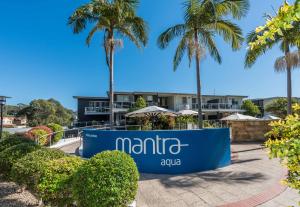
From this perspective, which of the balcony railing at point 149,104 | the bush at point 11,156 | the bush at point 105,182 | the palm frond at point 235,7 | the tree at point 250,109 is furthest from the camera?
the tree at point 250,109

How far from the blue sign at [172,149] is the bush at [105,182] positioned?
3876 mm

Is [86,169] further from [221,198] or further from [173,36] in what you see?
[173,36]

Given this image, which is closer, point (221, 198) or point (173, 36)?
point (221, 198)

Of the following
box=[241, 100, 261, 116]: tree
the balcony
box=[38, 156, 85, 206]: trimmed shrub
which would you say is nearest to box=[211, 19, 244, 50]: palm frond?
box=[38, 156, 85, 206]: trimmed shrub

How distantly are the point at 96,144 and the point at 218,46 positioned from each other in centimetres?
960

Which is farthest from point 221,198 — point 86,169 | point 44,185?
point 44,185

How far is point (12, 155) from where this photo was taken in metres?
5.90

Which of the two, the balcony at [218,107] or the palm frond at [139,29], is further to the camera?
the balcony at [218,107]

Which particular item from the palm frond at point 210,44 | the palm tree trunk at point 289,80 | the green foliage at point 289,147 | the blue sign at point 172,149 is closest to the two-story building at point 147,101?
the palm frond at point 210,44

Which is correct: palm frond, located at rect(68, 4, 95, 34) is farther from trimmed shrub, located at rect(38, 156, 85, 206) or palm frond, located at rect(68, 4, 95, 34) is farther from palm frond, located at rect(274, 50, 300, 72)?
palm frond, located at rect(274, 50, 300, 72)

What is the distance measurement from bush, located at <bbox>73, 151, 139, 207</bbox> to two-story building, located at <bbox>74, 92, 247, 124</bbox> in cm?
2537

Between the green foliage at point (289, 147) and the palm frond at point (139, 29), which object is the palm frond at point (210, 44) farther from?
the green foliage at point (289, 147)

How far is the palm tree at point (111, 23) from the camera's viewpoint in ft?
45.4

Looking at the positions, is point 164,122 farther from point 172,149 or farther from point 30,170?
point 30,170
